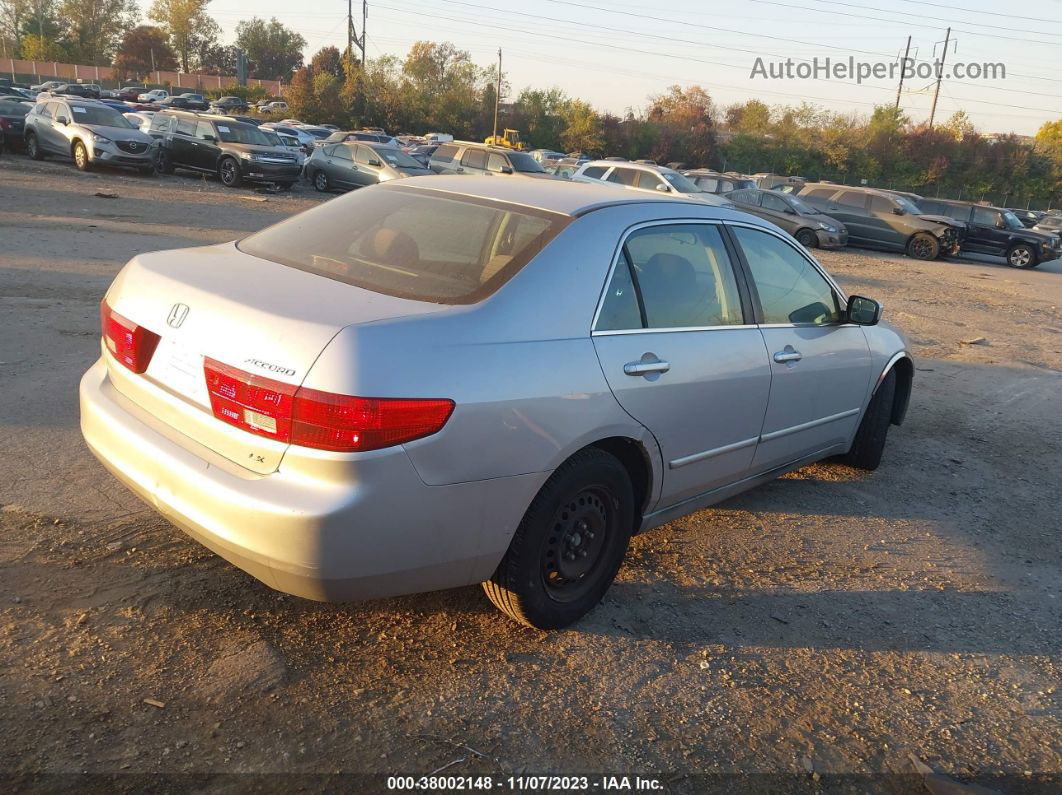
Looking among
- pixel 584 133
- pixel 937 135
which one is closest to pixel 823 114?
pixel 937 135

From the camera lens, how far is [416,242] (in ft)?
11.7

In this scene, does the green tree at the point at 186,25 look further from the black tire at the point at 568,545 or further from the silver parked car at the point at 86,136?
the black tire at the point at 568,545

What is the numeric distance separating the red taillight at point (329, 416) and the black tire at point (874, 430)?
143 inches

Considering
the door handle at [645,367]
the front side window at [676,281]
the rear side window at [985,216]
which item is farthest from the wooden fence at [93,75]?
the door handle at [645,367]

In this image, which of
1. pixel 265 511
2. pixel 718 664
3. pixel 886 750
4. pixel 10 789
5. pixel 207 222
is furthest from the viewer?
pixel 207 222

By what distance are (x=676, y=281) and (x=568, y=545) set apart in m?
Answer: 1.28

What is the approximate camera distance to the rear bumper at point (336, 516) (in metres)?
2.60

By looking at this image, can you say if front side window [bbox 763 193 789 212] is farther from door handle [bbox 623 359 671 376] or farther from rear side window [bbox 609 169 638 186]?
door handle [bbox 623 359 671 376]

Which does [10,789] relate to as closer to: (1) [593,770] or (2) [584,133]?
(1) [593,770]

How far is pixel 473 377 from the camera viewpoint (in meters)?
2.76

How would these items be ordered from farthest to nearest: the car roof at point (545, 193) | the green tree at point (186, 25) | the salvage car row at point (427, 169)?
the green tree at point (186, 25) → the salvage car row at point (427, 169) → the car roof at point (545, 193)

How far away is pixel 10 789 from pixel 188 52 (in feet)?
346

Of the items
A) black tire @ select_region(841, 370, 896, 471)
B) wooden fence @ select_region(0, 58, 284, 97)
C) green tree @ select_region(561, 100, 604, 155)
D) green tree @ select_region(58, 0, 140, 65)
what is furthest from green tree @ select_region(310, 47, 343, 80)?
black tire @ select_region(841, 370, 896, 471)

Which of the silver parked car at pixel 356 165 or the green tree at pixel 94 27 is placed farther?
the green tree at pixel 94 27
